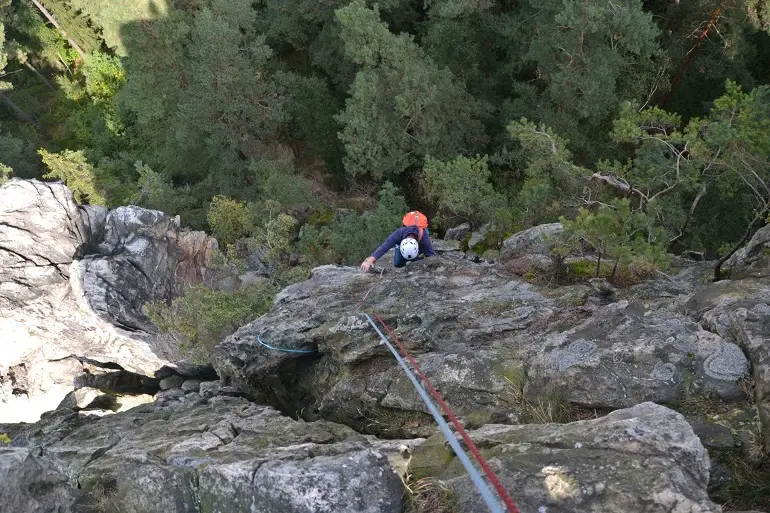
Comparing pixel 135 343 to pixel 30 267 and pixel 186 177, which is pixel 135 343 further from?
pixel 186 177

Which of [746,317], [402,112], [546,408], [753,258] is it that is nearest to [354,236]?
[402,112]

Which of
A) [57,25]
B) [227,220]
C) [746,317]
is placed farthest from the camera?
[57,25]

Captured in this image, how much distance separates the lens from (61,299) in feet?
49.8

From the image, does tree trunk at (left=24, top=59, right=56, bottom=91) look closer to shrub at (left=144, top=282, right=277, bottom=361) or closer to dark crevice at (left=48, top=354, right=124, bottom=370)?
dark crevice at (left=48, top=354, right=124, bottom=370)

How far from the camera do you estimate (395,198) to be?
16219mm

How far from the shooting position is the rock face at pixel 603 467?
3100 mm

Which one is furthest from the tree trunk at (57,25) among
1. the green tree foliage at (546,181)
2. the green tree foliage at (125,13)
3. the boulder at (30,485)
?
the boulder at (30,485)

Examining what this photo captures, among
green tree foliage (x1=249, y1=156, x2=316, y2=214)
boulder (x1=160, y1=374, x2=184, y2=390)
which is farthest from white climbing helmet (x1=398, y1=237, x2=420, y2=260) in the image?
green tree foliage (x1=249, y1=156, x2=316, y2=214)

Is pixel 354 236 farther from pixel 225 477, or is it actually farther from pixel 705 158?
pixel 225 477

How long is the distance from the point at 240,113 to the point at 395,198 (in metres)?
7.31

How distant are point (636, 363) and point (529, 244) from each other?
430cm

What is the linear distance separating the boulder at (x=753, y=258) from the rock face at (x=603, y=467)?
402cm

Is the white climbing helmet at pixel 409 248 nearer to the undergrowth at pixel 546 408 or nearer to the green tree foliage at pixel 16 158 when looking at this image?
the undergrowth at pixel 546 408

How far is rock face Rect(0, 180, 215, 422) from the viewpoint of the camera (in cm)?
1486
